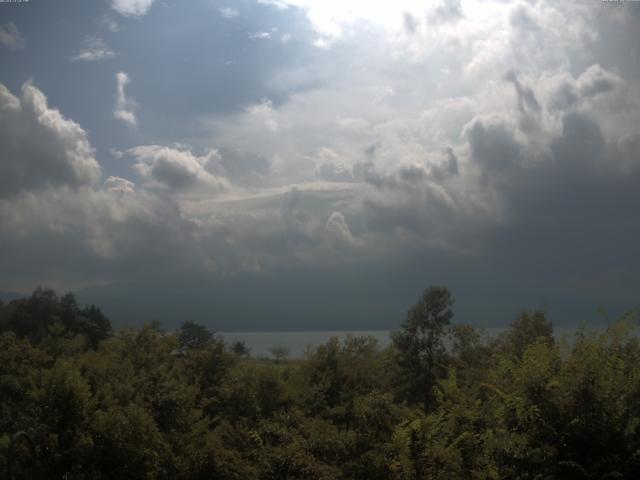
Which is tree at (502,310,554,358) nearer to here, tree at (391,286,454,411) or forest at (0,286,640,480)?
forest at (0,286,640,480)

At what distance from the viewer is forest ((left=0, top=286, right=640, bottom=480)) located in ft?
31.7

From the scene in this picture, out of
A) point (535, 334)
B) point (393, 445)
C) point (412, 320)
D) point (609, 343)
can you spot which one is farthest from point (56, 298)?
point (609, 343)

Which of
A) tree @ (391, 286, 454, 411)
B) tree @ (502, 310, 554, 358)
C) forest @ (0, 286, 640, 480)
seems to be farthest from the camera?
tree @ (391, 286, 454, 411)

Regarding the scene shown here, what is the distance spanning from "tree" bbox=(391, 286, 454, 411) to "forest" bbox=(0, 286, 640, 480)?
64.1 inches

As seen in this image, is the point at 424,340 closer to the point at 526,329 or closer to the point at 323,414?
the point at 526,329

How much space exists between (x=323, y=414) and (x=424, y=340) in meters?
18.1

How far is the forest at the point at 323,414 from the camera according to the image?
31.7 ft

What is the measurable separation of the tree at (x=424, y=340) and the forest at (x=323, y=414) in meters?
1.63

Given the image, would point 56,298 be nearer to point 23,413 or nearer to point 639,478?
point 23,413

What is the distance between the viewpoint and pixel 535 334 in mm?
35000

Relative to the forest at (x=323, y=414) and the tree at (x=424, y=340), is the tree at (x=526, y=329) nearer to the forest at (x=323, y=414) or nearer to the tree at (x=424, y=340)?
the forest at (x=323, y=414)

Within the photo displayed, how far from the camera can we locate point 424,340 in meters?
40.8

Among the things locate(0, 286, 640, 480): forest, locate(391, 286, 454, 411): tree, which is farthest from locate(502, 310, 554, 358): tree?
locate(391, 286, 454, 411): tree

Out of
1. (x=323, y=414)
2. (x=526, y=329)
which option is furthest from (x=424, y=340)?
(x=323, y=414)
